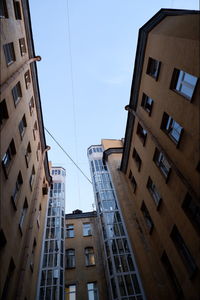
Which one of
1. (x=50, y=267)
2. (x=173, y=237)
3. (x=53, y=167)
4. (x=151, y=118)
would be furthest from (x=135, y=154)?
(x=53, y=167)

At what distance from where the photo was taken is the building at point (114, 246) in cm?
1569

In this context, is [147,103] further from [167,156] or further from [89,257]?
[89,257]

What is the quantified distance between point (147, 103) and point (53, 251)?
15258 mm

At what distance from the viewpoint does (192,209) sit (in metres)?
10.3

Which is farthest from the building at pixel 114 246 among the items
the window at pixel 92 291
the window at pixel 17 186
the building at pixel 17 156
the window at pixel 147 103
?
the window at pixel 147 103

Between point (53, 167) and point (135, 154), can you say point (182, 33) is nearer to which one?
point (135, 154)

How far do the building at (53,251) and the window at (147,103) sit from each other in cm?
1473

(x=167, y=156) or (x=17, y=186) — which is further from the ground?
(x=17, y=186)

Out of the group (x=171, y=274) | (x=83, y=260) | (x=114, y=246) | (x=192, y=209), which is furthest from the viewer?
(x=83, y=260)

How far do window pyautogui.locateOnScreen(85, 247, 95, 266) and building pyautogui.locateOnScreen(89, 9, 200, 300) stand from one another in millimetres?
7217

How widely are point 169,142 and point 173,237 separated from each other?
5171 millimetres

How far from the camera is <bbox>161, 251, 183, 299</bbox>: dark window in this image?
11681 mm

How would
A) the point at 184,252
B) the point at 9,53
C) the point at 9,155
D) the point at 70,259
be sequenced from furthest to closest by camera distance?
1. the point at 70,259
2. the point at 9,53
3. the point at 9,155
4. the point at 184,252

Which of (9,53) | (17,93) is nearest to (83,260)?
(17,93)
